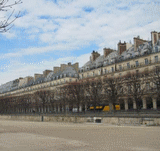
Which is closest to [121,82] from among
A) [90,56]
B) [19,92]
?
[90,56]

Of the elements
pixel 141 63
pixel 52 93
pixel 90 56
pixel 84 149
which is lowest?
pixel 84 149

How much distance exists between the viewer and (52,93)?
6675 cm

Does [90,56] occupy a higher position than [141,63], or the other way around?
[90,56]

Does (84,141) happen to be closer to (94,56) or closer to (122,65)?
(122,65)

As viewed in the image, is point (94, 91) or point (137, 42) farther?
point (137, 42)

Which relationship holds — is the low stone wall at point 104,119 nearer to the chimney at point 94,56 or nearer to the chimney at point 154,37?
the chimney at point 154,37

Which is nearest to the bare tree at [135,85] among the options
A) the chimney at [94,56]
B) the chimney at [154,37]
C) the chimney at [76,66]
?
the chimney at [154,37]

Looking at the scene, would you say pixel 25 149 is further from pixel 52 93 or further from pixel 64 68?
pixel 64 68

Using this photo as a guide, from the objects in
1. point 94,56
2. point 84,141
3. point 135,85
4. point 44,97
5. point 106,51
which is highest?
point 106,51

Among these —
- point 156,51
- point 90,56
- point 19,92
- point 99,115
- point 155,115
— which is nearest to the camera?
point 155,115

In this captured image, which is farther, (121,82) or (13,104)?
(13,104)

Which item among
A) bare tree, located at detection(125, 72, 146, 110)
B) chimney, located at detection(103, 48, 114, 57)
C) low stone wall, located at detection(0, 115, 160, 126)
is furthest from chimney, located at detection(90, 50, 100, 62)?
bare tree, located at detection(125, 72, 146, 110)

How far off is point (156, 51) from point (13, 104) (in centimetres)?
5462

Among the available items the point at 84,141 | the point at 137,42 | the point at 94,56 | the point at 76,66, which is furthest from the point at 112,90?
the point at 76,66
